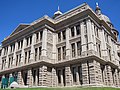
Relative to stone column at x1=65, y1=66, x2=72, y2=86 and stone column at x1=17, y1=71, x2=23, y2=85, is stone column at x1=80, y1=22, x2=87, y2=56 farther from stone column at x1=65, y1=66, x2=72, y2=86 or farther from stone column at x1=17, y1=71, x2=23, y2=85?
stone column at x1=17, y1=71, x2=23, y2=85

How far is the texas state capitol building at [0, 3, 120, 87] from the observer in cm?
2774

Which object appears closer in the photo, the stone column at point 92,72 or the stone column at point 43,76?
the stone column at point 92,72

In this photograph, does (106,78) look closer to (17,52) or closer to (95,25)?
(95,25)

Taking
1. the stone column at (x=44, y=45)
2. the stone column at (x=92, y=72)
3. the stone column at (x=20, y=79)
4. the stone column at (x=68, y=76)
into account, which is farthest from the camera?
the stone column at (x=20, y=79)

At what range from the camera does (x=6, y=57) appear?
4188 centimetres

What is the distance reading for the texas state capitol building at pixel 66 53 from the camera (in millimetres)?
27739

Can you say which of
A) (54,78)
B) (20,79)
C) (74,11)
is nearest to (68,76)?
(54,78)

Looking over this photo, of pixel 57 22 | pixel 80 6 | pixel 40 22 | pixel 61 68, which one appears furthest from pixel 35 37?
pixel 80 6

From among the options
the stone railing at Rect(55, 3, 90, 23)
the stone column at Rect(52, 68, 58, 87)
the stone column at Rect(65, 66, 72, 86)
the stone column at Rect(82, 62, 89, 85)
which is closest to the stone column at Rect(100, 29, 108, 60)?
the stone column at Rect(82, 62, 89, 85)

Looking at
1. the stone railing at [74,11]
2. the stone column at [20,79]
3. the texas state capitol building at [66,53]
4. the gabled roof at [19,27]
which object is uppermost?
the stone railing at [74,11]

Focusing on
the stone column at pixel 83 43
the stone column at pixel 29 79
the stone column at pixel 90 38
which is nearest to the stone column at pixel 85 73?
the stone column at pixel 83 43

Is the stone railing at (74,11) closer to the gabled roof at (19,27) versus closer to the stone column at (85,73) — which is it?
the gabled roof at (19,27)

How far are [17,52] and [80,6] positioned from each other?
18252mm

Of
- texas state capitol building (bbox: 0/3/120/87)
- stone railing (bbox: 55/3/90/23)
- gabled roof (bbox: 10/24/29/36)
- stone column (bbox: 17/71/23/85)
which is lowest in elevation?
stone column (bbox: 17/71/23/85)
